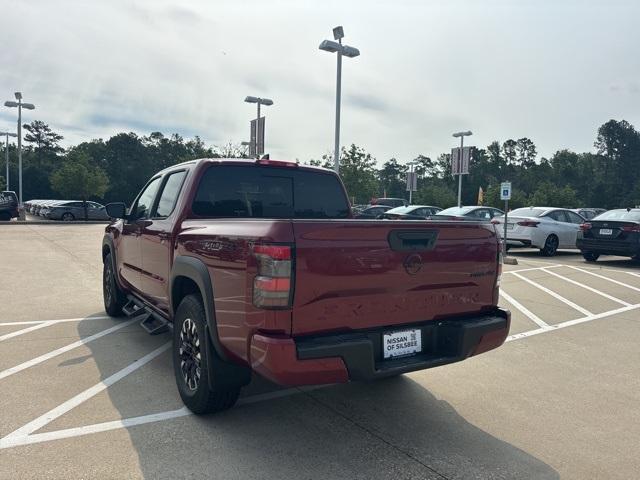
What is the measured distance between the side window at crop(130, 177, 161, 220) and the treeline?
123 feet

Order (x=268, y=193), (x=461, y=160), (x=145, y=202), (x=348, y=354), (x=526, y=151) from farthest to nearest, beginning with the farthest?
(x=526, y=151) < (x=461, y=160) < (x=145, y=202) < (x=268, y=193) < (x=348, y=354)

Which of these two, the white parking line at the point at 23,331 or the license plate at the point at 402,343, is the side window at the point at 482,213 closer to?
the white parking line at the point at 23,331

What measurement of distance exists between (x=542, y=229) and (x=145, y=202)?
39.9 ft

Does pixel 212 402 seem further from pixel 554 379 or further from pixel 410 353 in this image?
pixel 554 379

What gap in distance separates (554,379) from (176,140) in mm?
78102

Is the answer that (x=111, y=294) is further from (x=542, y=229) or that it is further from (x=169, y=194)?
(x=542, y=229)

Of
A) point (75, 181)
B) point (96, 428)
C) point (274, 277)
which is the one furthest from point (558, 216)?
point (75, 181)

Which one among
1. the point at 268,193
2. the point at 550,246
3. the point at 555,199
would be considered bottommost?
the point at 550,246

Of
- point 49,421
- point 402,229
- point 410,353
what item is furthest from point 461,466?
point 49,421

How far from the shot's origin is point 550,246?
47.1 feet

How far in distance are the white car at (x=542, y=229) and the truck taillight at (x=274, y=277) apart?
1270cm

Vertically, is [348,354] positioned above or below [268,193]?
below

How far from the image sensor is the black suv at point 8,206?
86.4 ft

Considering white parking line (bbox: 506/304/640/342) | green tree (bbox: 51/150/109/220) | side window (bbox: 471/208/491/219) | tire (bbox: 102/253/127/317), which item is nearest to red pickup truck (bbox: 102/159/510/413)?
tire (bbox: 102/253/127/317)
